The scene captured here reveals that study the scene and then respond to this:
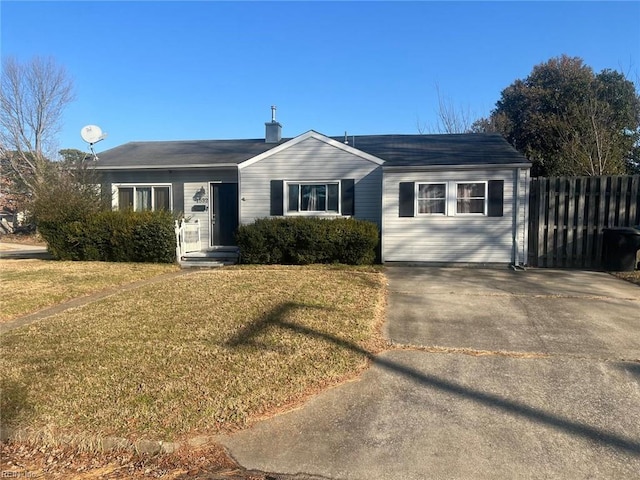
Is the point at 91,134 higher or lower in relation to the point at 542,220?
higher

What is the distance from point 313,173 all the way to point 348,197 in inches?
49.1

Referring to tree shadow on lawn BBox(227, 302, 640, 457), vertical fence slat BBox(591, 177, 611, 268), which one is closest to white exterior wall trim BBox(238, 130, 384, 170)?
vertical fence slat BBox(591, 177, 611, 268)

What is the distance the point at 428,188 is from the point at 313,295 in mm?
6157

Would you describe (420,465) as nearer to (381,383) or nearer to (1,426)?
(381,383)

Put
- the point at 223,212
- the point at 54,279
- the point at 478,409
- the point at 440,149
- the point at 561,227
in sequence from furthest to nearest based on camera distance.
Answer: the point at 223,212 → the point at 440,149 → the point at 561,227 → the point at 54,279 → the point at 478,409

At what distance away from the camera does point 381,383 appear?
4.42 m

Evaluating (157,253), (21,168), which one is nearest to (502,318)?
(157,253)

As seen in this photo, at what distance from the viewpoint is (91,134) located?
16031 mm

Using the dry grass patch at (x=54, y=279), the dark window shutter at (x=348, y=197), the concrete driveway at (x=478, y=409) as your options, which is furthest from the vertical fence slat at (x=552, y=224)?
the dry grass patch at (x=54, y=279)

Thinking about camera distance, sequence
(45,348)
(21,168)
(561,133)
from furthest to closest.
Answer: (21,168), (561,133), (45,348)

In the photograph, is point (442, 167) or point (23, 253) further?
point (23, 253)

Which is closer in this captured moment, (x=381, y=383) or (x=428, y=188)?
(x=381, y=383)

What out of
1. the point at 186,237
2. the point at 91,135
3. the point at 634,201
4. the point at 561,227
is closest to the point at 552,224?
the point at 561,227

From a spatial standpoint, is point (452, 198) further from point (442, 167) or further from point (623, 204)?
point (623, 204)
